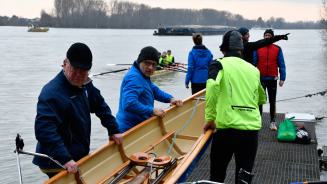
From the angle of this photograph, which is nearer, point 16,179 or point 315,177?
point 315,177

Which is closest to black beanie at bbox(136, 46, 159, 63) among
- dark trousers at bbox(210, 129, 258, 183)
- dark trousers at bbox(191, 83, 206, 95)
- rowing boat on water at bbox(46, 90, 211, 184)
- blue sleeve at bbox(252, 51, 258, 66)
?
rowing boat on water at bbox(46, 90, 211, 184)

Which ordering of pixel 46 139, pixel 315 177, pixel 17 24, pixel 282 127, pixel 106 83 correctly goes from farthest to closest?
pixel 17 24 < pixel 106 83 < pixel 282 127 < pixel 315 177 < pixel 46 139

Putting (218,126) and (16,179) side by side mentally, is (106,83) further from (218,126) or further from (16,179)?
(218,126)

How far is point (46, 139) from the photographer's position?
3824mm

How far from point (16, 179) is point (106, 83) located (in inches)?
587

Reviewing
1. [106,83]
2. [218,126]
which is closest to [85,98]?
[218,126]

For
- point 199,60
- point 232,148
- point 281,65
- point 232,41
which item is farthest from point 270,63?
point 232,148

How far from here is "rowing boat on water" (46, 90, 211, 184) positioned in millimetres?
4906

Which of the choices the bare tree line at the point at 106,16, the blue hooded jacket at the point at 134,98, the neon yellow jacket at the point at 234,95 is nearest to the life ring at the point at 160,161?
the blue hooded jacket at the point at 134,98

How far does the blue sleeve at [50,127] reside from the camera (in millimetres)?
3824

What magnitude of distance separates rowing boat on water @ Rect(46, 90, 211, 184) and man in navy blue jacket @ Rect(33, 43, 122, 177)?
254 mm

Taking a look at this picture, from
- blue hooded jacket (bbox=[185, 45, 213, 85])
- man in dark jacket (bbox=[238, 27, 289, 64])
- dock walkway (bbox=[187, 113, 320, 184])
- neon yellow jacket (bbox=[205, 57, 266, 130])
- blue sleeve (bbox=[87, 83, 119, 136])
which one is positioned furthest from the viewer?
blue hooded jacket (bbox=[185, 45, 213, 85])

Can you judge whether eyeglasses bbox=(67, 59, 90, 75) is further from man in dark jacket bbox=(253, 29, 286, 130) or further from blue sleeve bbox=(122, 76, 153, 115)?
man in dark jacket bbox=(253, 29, 286, 130)

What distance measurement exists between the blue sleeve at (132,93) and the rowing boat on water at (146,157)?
438 millimetres
